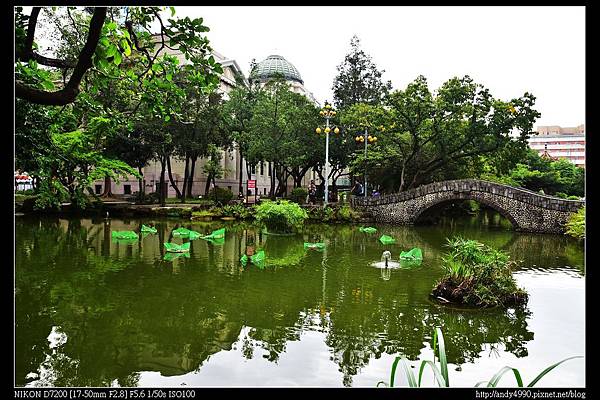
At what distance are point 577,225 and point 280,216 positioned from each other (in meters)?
11.9

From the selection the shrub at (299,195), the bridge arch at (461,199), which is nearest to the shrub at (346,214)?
the bridge arch at (461,199)

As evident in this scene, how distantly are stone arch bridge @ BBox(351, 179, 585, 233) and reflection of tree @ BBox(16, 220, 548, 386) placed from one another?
1155 cm

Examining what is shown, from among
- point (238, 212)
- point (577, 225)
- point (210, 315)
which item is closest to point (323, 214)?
point (238, 212)

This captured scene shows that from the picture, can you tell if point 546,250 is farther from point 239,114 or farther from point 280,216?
point 239,114

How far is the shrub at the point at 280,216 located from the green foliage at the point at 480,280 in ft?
33.8

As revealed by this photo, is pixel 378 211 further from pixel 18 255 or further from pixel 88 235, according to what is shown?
pixel 18 255

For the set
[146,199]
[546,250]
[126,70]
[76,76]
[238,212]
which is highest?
[126,70]

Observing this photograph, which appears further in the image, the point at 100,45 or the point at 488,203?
the point at 488,203

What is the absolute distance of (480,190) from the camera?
22.6 m

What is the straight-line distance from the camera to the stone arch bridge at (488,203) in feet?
68.7

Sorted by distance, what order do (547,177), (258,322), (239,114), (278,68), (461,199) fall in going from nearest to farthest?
(258,322) → (461,199) → (239,114) → (547,177) → (278,68)

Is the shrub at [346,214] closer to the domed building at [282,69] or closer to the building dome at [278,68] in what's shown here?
the domed building at [282,69]

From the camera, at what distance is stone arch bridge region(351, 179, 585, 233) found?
2095 cm

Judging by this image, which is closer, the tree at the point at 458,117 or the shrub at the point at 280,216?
the shrub at the point at 280,216
